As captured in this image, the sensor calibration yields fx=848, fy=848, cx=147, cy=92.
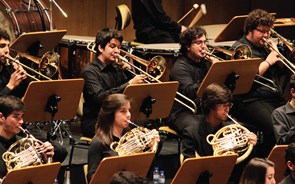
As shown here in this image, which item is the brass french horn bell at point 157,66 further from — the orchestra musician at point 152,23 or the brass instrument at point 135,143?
the orchestra musician at point 152,23

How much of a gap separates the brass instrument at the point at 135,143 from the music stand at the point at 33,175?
1.90ft

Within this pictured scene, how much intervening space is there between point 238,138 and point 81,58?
2.26 m

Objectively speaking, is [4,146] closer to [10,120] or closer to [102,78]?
[10,120]

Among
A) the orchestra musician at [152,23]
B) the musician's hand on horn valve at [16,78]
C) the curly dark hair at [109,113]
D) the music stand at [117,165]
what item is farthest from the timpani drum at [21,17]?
the music stand at [117,165]

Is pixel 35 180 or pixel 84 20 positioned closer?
pixel 35 180

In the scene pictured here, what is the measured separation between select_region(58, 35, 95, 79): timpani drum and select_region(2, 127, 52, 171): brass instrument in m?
2.22

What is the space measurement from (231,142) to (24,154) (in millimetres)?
1453

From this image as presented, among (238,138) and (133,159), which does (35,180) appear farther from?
(238,138)

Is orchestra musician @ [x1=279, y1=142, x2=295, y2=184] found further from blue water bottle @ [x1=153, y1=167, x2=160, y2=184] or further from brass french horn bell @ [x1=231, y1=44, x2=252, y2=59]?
brass french horn bell @ [x1=231, y1=44, x2=252, y2=59]

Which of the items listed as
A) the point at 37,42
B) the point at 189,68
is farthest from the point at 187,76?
the point at 37,42

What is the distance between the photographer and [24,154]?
534cm

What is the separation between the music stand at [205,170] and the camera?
528cm

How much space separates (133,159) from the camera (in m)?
5.22

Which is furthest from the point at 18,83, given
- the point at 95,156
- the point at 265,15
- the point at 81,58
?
the point at 265,15
